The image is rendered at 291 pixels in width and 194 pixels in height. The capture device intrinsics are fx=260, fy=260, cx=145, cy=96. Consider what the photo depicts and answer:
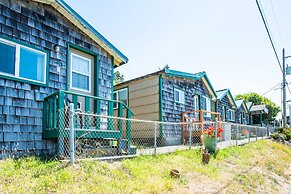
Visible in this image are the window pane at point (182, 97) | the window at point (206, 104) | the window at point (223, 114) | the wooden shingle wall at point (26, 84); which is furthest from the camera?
the window at point (223, 114)

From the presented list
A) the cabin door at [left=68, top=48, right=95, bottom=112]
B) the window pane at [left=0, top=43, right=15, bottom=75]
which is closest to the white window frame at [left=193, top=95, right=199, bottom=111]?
the cabin door at [left=68, top=48, right=95, bottom=112]

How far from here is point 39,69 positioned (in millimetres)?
7211

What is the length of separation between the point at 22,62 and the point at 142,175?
424 cm

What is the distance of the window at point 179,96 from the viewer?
549 inches

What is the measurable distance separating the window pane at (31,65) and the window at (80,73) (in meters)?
1.20

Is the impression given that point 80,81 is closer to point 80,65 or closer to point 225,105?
point 80,65

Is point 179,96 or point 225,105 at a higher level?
point 179,96

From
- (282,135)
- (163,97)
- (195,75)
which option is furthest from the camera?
(282,135)

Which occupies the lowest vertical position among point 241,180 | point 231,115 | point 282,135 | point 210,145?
point 241,180

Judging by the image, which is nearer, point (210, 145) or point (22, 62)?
point (22, 62)

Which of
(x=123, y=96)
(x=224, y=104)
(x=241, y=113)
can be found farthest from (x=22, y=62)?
(x=241, y=113)

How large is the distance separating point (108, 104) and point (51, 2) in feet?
11.9

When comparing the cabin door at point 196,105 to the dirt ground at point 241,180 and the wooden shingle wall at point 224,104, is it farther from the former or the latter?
the dirt ground at point 241,180

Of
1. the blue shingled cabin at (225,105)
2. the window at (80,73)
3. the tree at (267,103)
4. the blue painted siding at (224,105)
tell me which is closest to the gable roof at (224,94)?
the blue shingled cabin at (225,105)
